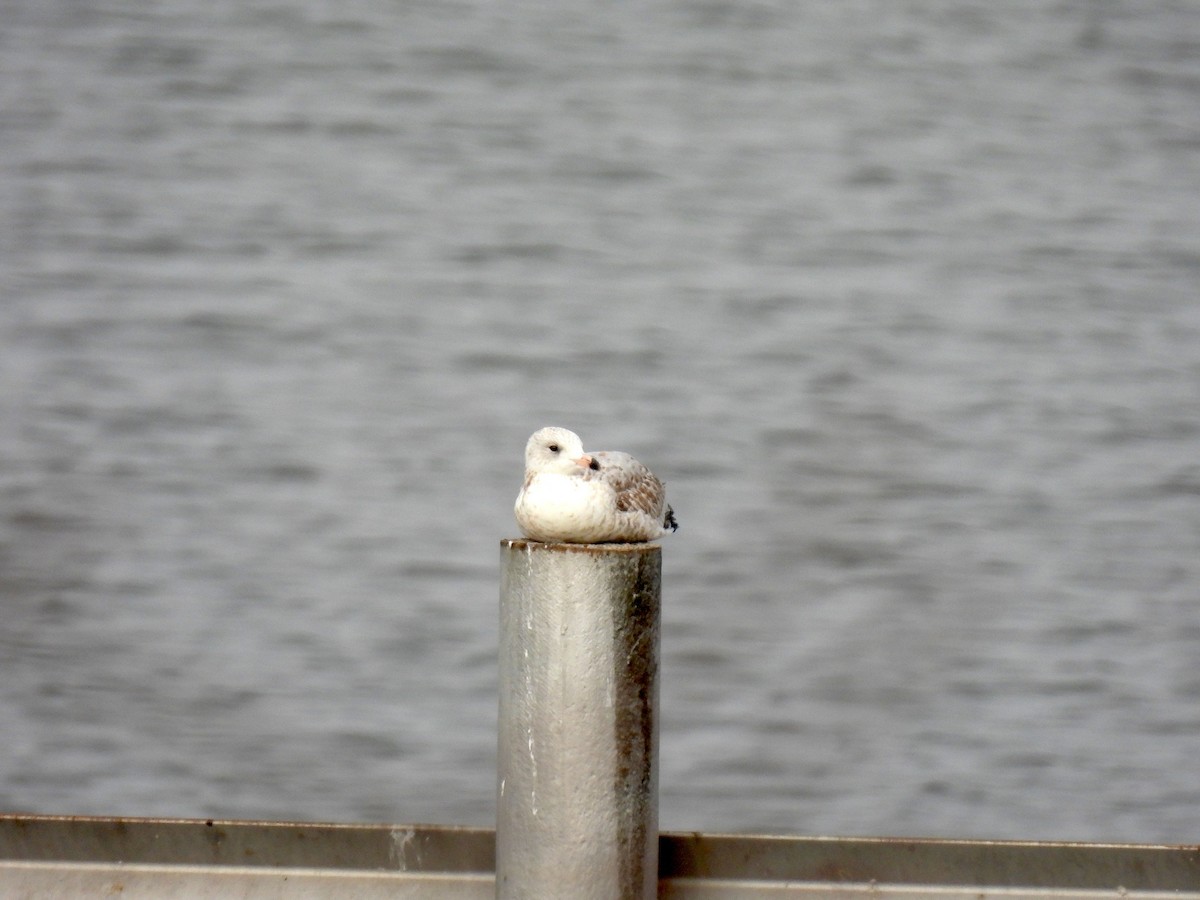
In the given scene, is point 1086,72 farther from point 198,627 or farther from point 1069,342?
point 198,627

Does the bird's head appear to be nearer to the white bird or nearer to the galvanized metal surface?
the white bird

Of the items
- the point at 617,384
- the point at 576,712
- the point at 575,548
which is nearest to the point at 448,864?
the point at 576,712

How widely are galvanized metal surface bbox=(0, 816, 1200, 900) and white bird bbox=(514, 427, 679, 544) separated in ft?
3.10

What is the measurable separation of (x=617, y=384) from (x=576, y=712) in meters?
1.21

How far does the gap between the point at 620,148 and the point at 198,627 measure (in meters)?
1.70

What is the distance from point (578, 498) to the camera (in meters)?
1.89

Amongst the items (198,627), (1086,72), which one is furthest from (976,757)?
(198,627)

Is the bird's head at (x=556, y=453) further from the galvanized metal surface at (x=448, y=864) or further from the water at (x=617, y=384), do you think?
the galvanized metal surface at (x=448, y=864)

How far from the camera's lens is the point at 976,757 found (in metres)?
2.85

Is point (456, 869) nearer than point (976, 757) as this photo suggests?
Yes

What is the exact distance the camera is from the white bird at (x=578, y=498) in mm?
1894

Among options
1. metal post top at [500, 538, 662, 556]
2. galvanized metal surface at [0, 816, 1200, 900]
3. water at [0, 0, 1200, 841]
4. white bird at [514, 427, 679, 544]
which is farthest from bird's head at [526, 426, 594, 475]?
galvanized metal surface at [0, 816, 1200, 900]

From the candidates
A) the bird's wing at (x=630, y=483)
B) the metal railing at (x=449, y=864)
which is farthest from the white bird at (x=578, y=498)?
the metal railing at (x=449, y=864)

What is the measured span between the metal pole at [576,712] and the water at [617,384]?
3.16 ft
